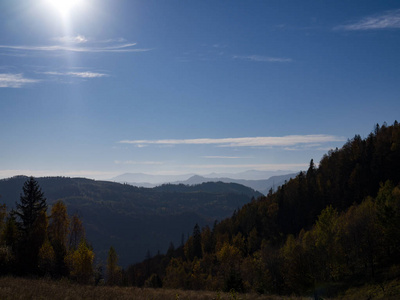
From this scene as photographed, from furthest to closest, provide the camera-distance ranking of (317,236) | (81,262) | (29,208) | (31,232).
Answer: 1. (317,236)
2. (81,262)
3. (29,208)
4. (31,232)

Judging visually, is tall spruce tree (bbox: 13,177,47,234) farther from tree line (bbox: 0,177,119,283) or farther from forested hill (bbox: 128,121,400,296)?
forested hill (bbox: 128,121,400,296)

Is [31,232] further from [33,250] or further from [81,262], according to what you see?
[81,262]

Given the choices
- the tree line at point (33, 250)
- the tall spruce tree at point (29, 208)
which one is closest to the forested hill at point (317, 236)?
the tree line at point (33, 250)

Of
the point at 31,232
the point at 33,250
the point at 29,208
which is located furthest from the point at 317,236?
the point at 29,208

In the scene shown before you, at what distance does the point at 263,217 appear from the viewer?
12300 centimetres

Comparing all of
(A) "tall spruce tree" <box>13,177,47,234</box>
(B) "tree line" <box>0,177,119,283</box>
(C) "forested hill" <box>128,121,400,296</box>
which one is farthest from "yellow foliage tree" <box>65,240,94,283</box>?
(C) "forested hill" <box>128,121,400,296</box>

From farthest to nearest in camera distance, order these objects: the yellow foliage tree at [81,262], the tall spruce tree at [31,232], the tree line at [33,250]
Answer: the yellow foliage tree at [81,262] < the tall spruce tree at [31,232] < the tree line at [33,250]

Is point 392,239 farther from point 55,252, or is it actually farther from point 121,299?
point 55,252

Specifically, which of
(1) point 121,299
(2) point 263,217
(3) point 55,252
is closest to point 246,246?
(2) point 263,217

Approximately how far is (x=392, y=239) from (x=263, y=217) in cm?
8284

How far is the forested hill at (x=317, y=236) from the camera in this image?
147ft

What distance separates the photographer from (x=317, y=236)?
59.0m

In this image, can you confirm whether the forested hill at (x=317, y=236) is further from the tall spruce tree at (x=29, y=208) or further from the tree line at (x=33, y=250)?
the tall spruce tree at (x=29, y=208)

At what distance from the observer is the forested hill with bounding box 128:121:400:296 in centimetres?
4469
